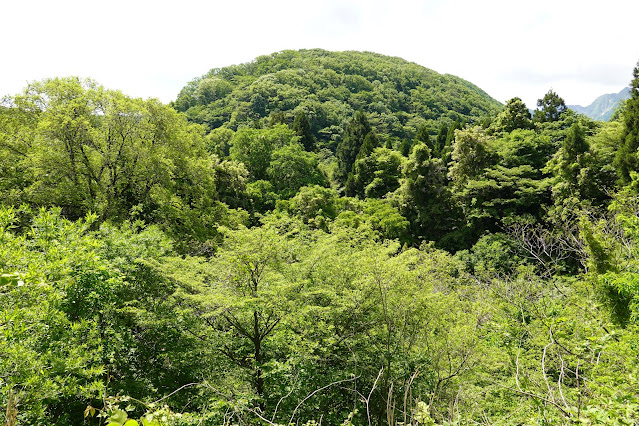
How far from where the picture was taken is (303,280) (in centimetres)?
743

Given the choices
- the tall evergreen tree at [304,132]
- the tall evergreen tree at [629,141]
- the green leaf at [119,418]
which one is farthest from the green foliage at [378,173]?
the green leaf at [119,418]

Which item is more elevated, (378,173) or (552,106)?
(552,106)

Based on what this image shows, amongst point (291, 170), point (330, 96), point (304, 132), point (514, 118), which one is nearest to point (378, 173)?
point (291, 170)

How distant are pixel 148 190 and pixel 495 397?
13.1m

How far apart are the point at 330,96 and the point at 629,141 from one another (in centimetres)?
4870

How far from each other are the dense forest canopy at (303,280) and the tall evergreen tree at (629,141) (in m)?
0.09

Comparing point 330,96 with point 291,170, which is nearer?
point 291,170

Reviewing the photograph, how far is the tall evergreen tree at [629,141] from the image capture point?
15117mm

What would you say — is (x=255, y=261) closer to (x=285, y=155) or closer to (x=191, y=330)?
(x=191, y=330)

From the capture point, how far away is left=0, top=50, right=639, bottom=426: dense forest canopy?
Answer: 4.45m

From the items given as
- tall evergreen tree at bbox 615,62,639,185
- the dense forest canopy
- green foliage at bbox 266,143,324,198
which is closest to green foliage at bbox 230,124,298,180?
green foliage at bbox 266,143,324,198

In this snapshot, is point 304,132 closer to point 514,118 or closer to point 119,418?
point 514,118

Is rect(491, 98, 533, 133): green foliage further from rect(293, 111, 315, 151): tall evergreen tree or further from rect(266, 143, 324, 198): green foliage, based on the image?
rect(293, 111, 315, 151): tall evergreen tree

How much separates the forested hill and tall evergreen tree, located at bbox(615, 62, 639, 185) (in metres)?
28.1
